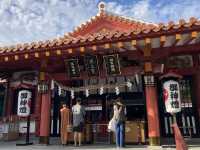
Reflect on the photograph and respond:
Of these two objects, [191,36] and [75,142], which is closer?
[191,36]

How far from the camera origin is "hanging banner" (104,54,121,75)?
8.53m

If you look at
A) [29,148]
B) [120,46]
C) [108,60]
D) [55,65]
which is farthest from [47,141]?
[120,46]

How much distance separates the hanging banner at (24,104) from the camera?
9414 mm

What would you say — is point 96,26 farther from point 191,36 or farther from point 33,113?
point 191,36

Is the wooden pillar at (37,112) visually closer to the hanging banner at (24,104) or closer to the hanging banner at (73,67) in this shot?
the hanging banner at (24,104)

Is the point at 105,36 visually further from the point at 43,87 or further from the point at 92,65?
the point at 43,87

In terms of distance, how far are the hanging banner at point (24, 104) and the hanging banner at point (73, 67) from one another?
70.3 inches

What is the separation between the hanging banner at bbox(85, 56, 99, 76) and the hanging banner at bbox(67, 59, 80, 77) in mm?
381

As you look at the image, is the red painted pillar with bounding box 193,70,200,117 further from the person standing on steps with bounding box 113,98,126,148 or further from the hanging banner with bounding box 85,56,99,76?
the hanging banner with bounding box 85,56,99,76

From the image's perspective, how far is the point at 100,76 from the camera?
8.91 metres

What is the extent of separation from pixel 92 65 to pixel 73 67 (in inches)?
27.1

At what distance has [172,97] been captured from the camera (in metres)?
7.91

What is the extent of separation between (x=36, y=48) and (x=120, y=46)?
8.50ft

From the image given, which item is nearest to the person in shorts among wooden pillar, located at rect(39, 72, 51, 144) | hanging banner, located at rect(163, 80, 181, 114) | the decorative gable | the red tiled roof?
wooden pillar, located at rect(39, 72, 51, 144)
